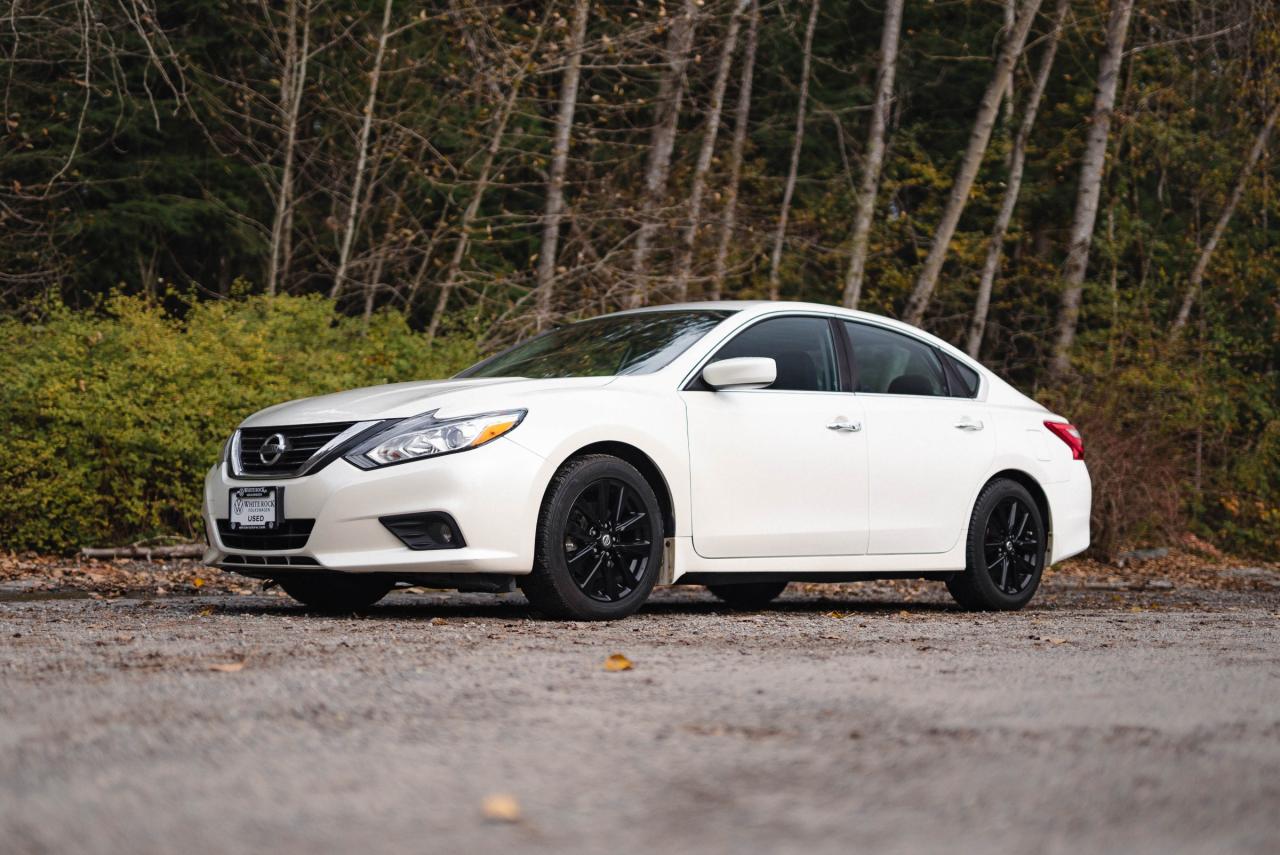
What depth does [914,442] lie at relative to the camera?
28.3ft

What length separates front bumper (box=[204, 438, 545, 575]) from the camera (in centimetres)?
680

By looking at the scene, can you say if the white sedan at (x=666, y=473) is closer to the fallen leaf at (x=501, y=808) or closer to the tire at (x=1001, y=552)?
the tire at (x=1001, y=552)

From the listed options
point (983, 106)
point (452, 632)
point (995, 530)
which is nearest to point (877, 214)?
point (983, 106)

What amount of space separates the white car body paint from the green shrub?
4.03 metres

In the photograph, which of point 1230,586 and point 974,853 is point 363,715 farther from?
point 1230,586

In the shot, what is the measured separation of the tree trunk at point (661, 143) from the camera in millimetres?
17422

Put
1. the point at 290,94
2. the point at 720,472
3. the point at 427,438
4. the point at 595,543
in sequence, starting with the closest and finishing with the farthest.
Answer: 1. the point at 427,438
2. the point at 595,543
3. the point at 720,472
4. the point at 290,94

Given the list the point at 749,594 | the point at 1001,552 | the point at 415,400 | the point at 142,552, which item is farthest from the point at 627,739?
the point at 142,552

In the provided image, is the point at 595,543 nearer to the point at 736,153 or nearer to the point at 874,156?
the point at 874,156

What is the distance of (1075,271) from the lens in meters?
23.1

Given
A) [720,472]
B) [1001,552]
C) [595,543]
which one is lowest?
[1001,552]

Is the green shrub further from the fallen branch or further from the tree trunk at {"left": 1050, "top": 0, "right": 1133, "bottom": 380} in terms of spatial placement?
the tree trunk at {"left": 1050, "top": 0, "right": 1133, "bottom": 380}

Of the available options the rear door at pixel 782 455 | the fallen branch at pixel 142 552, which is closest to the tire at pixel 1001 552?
the rear door at pixel 782 455

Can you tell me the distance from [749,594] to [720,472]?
82.0 inches
